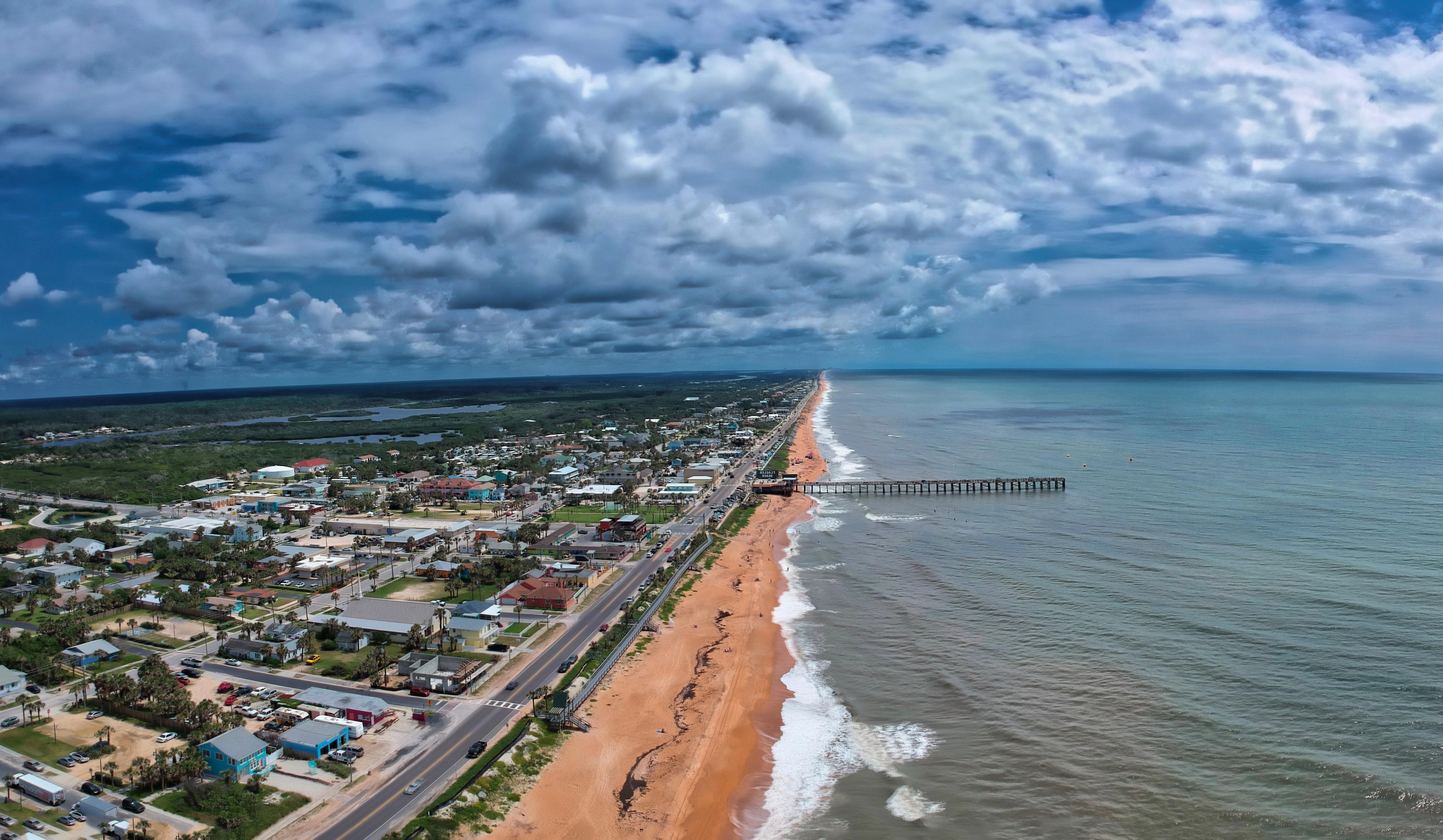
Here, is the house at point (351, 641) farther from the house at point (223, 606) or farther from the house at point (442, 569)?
the house at point (442, 569)

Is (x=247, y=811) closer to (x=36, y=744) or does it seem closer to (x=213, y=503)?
(x=36, y=744)

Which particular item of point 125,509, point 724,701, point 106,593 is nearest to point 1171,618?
point 724,701

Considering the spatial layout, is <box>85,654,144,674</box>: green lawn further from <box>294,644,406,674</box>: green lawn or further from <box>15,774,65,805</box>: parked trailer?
<box>15,774,65,805</box>: parked trailer

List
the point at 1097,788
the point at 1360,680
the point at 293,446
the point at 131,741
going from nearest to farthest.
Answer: the point at 1097,788 < the point at 131,741 < the point at 1360,680 < the point at 293,446

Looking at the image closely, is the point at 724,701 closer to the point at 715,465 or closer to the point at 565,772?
the point at 565,772

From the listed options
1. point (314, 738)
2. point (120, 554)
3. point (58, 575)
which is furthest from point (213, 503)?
point (314, 738)

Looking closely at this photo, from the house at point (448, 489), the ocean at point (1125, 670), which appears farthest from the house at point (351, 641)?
the house at point (448, 489)

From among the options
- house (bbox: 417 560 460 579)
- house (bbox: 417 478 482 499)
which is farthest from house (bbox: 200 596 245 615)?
house (bbox: 417 478 482 499)
